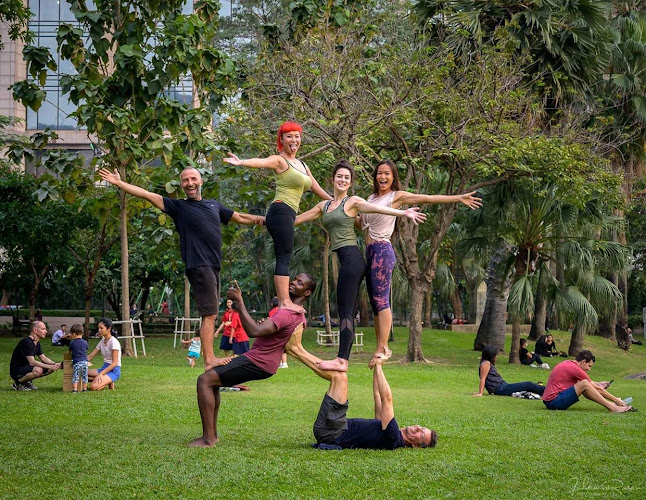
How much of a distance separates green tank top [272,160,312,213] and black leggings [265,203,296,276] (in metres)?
0.09

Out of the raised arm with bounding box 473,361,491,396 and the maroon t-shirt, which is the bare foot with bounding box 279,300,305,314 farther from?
the raised arm with bounding box 473,361,491,396

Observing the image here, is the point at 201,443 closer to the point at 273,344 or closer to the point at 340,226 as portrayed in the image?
the point at 273,344

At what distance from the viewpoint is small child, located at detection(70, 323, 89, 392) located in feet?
42.4

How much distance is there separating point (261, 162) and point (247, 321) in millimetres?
1683

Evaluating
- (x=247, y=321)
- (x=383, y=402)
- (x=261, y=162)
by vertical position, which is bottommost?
(x=383, y=402)

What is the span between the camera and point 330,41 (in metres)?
19.5

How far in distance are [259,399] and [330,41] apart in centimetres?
955

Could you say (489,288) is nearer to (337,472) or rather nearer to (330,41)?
(330,41)

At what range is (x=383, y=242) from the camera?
29.0 feet

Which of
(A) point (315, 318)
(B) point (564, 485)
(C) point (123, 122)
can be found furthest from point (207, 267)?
(A) point (315, 318)

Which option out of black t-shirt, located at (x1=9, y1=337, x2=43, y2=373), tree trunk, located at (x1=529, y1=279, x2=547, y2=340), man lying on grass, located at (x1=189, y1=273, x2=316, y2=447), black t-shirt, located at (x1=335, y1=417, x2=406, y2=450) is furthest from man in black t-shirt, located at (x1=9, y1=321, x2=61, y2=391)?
tree trunk, located at (x1=529, y1=279, x2=547, y2=340)

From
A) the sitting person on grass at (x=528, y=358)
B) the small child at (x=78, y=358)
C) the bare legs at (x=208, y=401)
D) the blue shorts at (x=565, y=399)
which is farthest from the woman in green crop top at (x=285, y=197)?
the sitting person on grass at (x=528, y=358)

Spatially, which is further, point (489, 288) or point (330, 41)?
point (489, 288)

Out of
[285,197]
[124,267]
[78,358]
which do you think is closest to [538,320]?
[124,267]
